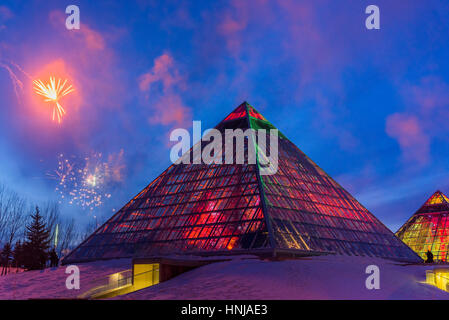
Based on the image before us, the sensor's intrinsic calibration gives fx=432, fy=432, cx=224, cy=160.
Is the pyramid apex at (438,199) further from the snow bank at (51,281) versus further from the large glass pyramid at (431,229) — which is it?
the snow bank at (51,281)

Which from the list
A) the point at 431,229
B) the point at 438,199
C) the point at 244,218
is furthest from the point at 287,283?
the point at 438,199

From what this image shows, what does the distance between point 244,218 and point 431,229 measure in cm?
3650

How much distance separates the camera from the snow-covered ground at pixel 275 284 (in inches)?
696

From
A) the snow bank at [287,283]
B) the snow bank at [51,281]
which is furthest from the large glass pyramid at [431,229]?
the snow bank at [51,281]

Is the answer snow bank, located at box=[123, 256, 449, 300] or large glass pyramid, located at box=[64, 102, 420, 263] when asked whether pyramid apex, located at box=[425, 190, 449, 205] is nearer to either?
large glass pyramid, located at box=[64, 102, 420, 263]

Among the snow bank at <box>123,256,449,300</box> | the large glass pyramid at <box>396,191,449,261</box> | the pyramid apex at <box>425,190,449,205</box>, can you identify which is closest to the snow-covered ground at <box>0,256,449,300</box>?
the snow bank at <box>123,256,449,300</box>

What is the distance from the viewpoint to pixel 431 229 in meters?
54.3

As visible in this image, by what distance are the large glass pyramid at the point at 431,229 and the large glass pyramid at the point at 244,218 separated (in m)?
19.6

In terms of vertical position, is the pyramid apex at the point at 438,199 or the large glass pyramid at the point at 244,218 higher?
the pyramid apex at the point at 438,199
